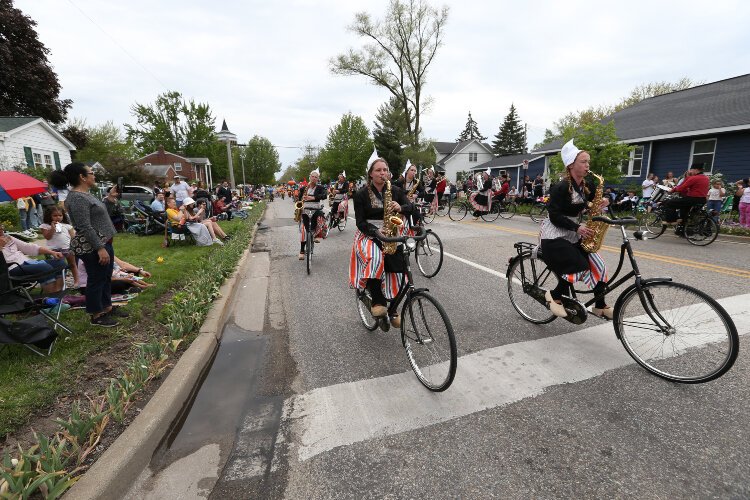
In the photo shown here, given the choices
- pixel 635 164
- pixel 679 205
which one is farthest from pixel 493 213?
pixel 635 164

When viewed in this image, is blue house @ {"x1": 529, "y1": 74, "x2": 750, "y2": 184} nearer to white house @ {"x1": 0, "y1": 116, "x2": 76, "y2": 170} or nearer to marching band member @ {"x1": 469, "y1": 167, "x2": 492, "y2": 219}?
marching band member @ {"x1": 469, "y1": 167, "x2": 492, "y2": 219}

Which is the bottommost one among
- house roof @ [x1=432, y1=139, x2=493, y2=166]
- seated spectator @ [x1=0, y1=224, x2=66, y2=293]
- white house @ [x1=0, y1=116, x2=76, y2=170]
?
seated spectator @ [x1=0, y1=224, x2=66, y2=293]

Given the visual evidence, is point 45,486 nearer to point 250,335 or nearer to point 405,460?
point 405,460

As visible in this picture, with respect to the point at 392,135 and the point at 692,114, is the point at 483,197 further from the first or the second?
the point at 392,135

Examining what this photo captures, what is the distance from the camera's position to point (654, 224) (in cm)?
1081

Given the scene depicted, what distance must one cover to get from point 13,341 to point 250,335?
2.14m

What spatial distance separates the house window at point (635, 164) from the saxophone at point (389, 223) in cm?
2078

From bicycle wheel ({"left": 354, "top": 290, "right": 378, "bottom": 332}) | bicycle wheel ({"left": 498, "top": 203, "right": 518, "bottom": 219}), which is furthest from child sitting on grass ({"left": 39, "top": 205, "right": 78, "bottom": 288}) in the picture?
bicycle wheel ({"left": 498, "top": 203, "right": 518, "bottom": 219})

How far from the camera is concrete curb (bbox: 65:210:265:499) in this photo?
218 cm

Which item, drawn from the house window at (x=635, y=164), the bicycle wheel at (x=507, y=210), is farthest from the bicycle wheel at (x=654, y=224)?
the house window at (x=635, y=164)

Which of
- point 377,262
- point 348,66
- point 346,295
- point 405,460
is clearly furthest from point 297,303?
point 348,66

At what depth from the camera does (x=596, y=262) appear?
3.84m

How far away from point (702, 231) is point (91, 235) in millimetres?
12156

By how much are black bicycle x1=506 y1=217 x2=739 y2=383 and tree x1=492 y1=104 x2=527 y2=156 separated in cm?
7353
